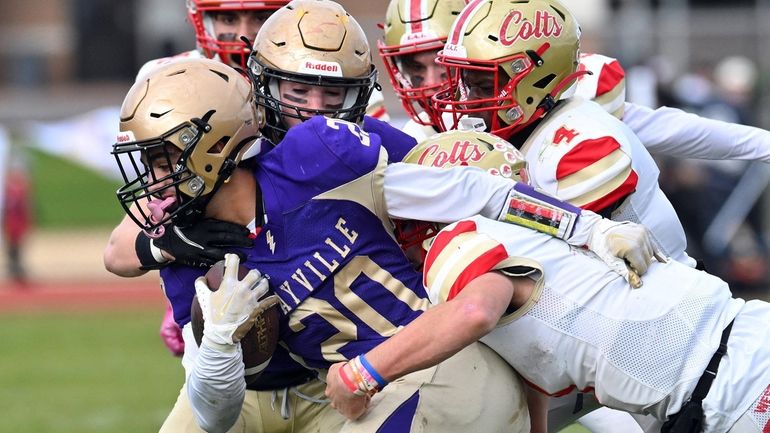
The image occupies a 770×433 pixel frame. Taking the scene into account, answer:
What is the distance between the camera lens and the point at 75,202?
17.7 m

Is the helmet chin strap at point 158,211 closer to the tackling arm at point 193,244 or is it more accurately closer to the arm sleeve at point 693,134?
the tackling arm at point 193,244

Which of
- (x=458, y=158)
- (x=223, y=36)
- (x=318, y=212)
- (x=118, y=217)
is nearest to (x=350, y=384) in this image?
(x=318, y=212)

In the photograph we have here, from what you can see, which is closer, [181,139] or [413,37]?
[181,139]

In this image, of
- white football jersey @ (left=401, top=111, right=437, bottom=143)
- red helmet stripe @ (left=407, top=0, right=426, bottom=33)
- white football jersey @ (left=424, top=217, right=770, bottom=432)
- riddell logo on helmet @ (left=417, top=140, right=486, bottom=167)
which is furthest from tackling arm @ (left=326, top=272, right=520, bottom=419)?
red helmet stripe @ (left=407, top=0, right=426, bottom=33)

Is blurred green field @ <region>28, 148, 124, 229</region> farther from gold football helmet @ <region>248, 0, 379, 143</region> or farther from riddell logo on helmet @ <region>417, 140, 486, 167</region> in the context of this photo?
riddell logo on helmet @ <region>417, 140, 486, 167</region>

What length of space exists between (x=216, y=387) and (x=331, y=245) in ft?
1.79

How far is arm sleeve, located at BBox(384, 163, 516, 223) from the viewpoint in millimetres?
3912

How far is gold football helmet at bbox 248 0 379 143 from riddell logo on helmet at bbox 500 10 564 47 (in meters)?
0.51

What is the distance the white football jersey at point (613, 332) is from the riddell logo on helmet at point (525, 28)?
1.13 metres

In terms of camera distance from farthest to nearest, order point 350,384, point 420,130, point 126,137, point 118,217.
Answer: point 118,217, point 420,130, point 126,137, point 350,384

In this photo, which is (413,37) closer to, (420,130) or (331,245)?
(420,130)

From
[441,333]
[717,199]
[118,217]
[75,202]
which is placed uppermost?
[441,333]

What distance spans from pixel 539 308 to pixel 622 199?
88cm

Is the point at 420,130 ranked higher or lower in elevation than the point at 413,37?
lower
